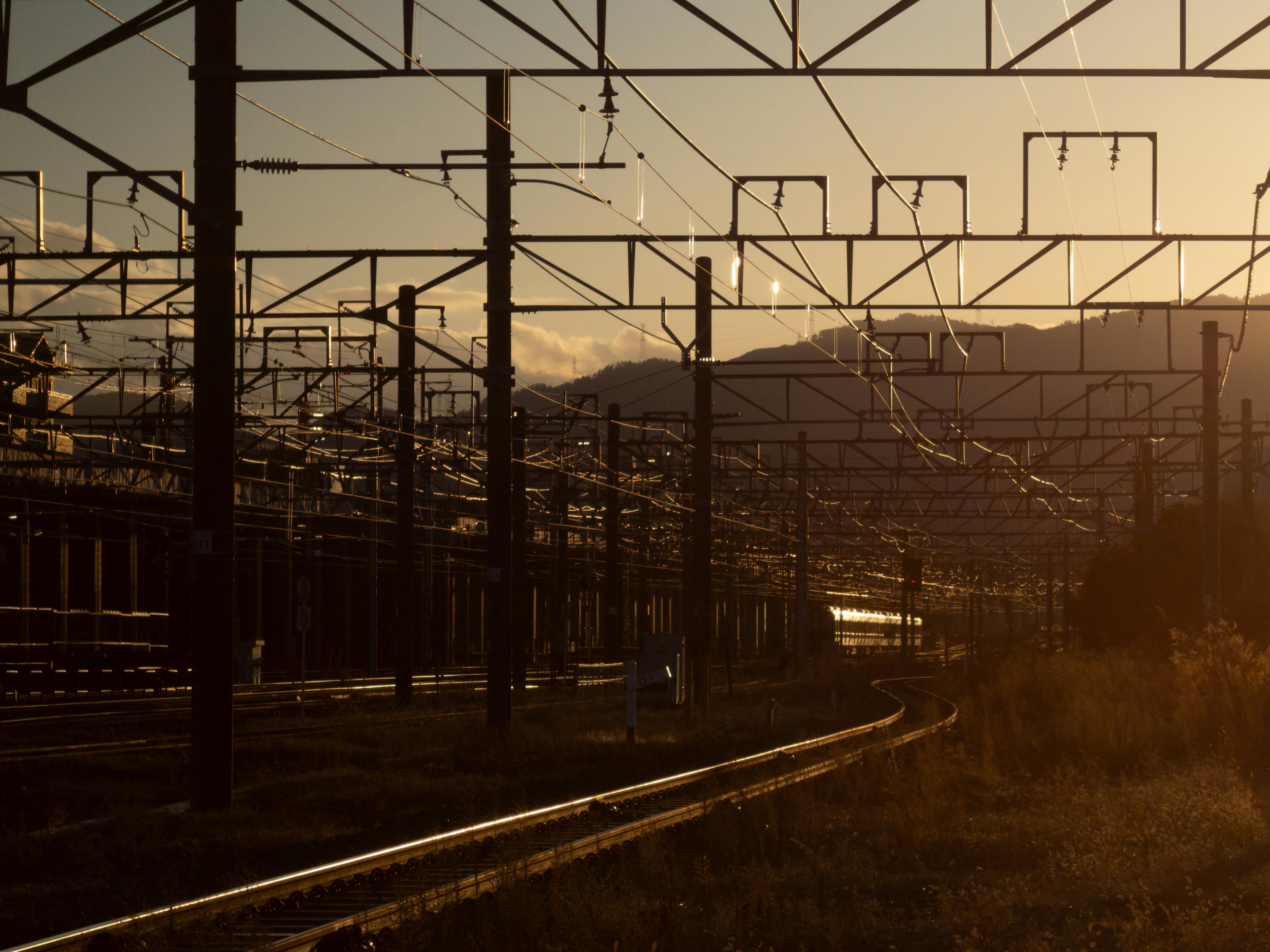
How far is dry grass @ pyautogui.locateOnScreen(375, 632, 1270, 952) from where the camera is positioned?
9.20 metres

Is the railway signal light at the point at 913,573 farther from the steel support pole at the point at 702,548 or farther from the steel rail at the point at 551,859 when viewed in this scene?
the steel rail at the point at 551,859

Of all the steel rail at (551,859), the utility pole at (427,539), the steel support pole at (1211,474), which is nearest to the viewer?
the steel rail at (551,859)

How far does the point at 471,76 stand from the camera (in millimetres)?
A: 15227

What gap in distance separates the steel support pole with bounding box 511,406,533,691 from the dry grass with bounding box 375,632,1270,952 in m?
12.3

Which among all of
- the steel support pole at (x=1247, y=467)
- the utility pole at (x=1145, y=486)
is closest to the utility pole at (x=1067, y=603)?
the utility pole at (x=1145, y=486)

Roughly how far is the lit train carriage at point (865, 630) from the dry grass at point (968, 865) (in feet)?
183

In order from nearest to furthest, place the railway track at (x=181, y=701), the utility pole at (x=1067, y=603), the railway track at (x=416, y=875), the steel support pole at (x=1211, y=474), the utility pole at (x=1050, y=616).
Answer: the railway track at (x=416, y=875) < the steel support pole at (x=1211, y=474) < the railway track at (x=181, y=701) < the utility pole at (x=1067, y=603) < the utility pole at (x=1050, y=616)

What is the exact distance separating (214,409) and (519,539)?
55.9 ft

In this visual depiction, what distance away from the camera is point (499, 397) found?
75.8ft

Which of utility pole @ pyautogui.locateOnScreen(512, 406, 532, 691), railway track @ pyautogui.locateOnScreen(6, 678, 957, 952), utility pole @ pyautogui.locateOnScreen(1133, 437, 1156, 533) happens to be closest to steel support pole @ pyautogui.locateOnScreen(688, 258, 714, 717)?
utility pole @ pyautogui.locateOnScreen(512, 406, 532, 691)

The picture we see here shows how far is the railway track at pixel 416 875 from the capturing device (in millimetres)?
8680

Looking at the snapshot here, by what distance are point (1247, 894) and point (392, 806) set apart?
9108 mm

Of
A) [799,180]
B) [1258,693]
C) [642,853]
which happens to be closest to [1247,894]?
[642,853]

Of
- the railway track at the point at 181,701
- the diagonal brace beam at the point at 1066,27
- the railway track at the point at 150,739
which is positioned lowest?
the railway track at the point at 181,701
